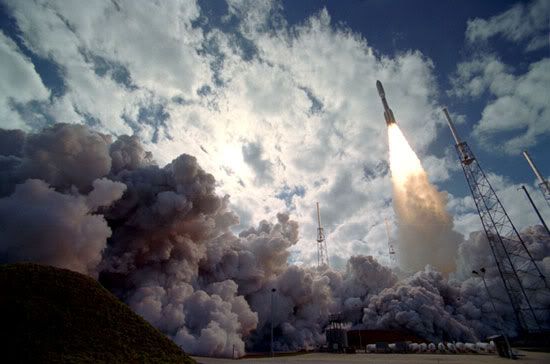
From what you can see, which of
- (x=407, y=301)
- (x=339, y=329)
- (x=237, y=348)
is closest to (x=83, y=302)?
(x=237, y=348)

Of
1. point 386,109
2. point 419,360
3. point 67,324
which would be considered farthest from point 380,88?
point 67,324

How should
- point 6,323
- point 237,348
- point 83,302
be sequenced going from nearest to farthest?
point 6,323
point 83,302
point 237,348

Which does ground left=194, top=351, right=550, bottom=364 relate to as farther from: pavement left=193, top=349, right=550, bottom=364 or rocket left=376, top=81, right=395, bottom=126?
rocket left=376, top=81, right=395, bottom=126

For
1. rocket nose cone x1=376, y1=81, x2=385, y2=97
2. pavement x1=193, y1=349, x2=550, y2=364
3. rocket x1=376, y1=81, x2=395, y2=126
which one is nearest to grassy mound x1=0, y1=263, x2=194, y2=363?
pavement x1=193, y1=349, x2=550, y2=364

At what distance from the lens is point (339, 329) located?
58.0m

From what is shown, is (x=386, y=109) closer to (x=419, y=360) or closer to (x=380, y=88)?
(x=380, y=88)

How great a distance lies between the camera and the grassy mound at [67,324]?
519 inches

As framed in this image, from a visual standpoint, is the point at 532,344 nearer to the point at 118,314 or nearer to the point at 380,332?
the point at 380,332

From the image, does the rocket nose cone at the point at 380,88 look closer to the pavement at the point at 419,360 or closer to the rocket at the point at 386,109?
the rocket at the point at 386,109

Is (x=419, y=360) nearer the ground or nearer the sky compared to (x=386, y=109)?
nearer the ground

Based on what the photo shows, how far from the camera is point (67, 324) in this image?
15.0m

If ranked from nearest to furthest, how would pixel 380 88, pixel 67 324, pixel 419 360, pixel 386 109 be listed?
pixel 67 324
pixel 419 360
pixel 386 109
pixel 380 88

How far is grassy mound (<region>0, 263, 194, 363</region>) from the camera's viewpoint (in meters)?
13.2

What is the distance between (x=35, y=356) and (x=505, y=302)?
96.4 metres
